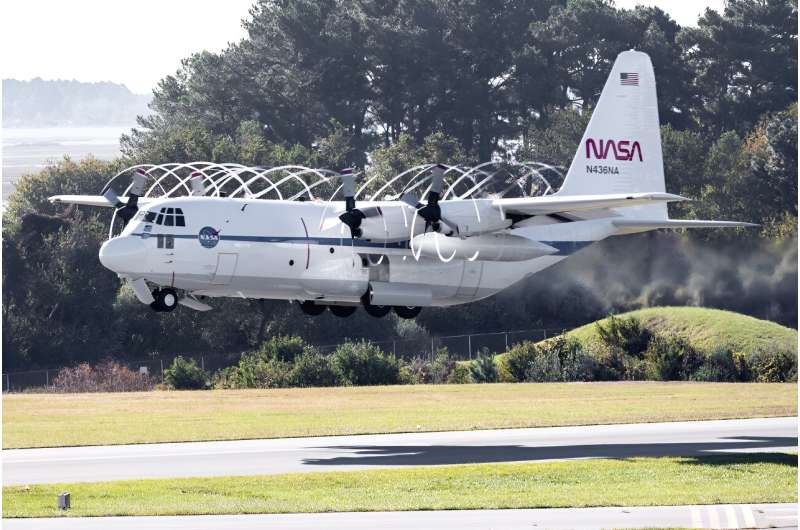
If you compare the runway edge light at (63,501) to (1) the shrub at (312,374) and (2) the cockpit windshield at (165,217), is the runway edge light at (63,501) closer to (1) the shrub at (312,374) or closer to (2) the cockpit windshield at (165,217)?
(2) the cockpit windshield at (165,217)

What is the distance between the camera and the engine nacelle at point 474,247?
44.1 meters

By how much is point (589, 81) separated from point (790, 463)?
87264 millimetres

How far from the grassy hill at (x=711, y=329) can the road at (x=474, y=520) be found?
37.6 metres

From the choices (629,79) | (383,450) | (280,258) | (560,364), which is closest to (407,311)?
(280,258)

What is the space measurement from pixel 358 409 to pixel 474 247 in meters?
10.6

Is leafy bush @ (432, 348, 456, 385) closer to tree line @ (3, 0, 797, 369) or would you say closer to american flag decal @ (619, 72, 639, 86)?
tree line @ (3, 0, 797, 369)

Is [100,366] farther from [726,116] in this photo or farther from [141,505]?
[726,116]

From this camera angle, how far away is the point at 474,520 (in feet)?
89.5

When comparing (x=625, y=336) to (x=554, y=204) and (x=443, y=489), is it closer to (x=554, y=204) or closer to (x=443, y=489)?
(x=554, y=204)

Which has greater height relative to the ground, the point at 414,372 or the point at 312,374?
the point at 312,374

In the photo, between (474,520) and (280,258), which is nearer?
(474,520)

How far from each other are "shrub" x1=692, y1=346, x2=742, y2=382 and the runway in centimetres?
1615

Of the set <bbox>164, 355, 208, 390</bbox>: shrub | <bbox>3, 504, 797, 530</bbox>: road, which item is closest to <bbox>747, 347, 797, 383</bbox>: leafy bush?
<bbox>164, 355, 208, 390</bbox>: shrub

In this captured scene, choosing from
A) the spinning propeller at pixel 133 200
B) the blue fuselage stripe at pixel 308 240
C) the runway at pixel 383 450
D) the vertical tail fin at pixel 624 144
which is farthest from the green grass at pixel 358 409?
the vertical tail fin at pixel 624 144
